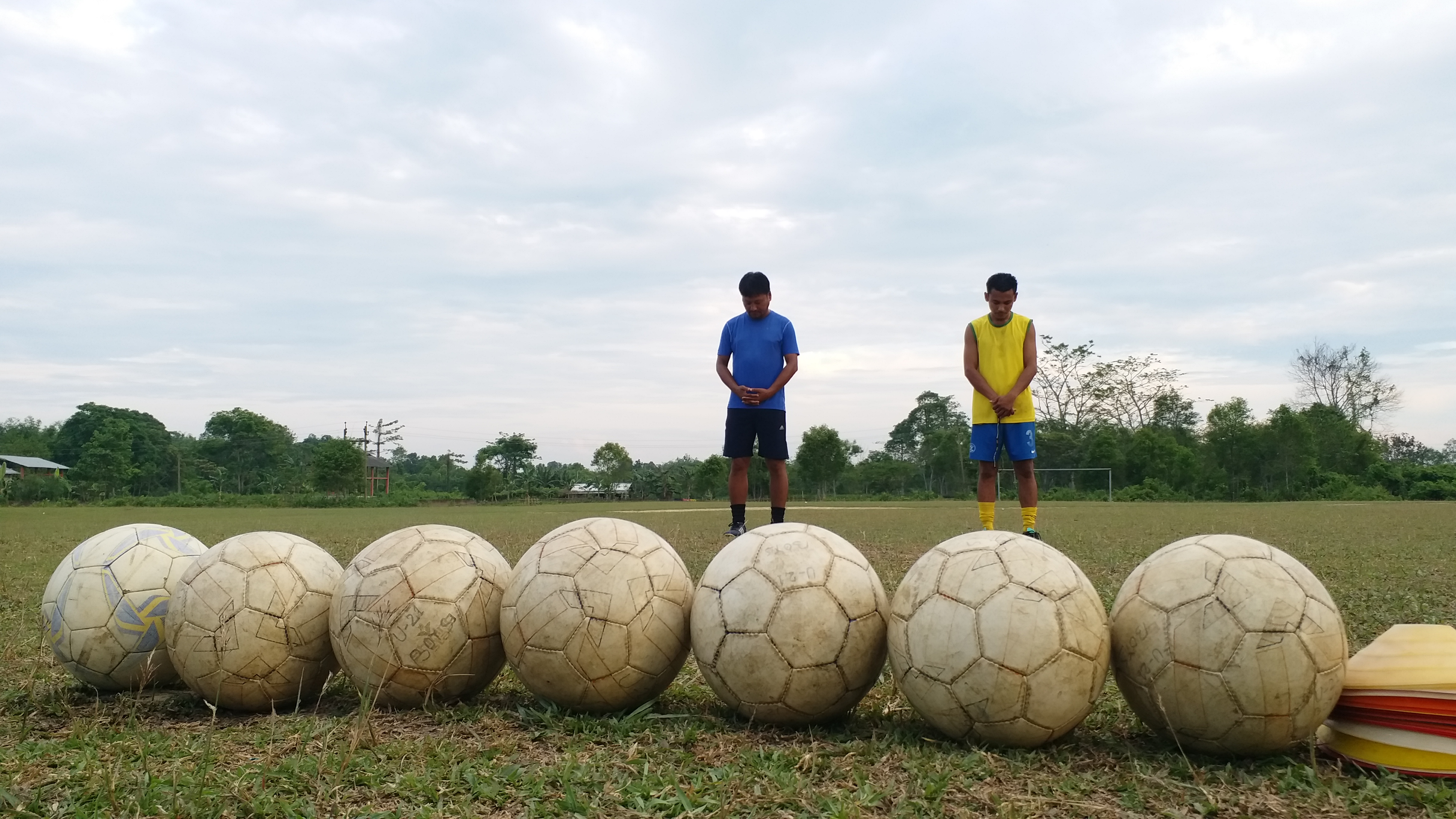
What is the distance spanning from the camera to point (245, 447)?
76.1 metres

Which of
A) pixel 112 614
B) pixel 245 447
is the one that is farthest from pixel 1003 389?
pixel 245 447

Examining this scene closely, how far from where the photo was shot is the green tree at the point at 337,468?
4803 centimetres

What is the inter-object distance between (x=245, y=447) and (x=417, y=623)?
82395 mm

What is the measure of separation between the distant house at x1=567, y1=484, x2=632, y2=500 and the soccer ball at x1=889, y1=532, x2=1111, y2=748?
5245cm

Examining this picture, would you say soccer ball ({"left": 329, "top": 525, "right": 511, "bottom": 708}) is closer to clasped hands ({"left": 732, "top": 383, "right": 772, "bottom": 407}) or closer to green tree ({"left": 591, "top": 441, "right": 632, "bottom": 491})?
clasped hands ({"left": 732, "top": 383, "right": 772, "bottom": 407})

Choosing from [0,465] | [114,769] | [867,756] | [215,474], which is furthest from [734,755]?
[215,474]

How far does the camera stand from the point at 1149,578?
3.29 metres

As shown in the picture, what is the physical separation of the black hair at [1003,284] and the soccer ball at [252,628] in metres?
5.59

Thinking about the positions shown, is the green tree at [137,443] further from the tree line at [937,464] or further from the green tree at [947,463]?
the green tree at [947,463]

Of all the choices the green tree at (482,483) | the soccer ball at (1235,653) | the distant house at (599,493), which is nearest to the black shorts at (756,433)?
the soccer ball at (1235,653)

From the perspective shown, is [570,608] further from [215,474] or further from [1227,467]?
[215,474]

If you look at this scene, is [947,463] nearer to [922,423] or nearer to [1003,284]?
[922,423]

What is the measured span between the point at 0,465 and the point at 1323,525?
67.6 metres

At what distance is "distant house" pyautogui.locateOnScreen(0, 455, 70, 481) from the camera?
68625mm
